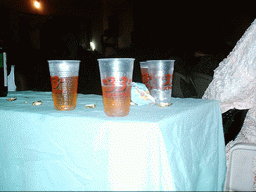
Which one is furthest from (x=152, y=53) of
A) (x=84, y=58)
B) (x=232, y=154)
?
(x=232, y=154)

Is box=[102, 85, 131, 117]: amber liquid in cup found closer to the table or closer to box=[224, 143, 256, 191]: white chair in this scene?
the table

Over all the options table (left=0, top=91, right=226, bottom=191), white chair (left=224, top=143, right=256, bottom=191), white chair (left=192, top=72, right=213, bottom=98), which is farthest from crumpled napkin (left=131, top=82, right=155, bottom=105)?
white chair (left=192, top=72, right=213, bottom=98)

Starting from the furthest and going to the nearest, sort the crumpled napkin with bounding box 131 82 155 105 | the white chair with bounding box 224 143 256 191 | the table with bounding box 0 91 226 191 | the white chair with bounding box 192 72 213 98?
the white chair with bounding box 192 72 213 98 < the white chair with bounding box 224 143 256 191 < the crumpled napkin with bounding box 131 82 155 105 < the table with bounding box 0 91 226 191

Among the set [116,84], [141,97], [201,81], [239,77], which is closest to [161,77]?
[141,97]

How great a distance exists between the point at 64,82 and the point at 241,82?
0.98 m

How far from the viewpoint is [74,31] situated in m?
2.27

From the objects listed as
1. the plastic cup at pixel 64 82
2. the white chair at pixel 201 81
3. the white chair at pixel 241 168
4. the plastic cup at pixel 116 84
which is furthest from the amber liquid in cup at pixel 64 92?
the white chair at pixel 201 81

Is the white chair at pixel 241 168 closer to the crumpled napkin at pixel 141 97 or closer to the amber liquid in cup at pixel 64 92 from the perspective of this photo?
the crumpled napkin at pixel 141 97

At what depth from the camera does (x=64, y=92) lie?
74cm

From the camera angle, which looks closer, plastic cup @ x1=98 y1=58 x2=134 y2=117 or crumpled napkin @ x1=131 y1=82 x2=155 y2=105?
plastic cup @ x1=98 y1=58 x2=134 y2=117

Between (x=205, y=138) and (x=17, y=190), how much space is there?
27.5 inches

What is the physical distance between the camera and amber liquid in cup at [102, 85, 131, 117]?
0.61 m

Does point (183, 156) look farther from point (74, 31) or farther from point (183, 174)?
point (74, 31)

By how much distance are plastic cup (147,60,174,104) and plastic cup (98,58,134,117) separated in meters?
0.19
